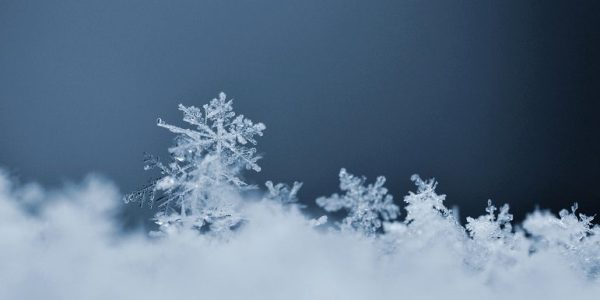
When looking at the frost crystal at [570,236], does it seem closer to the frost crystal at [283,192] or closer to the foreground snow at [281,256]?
the foreground snow at [281,256]

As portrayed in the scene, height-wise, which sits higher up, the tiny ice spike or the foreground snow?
the tiny ice spike

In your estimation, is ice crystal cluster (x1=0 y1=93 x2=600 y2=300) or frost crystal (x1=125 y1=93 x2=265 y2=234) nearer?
ice crystal cluster (x1=0 y1=93 x2=600 y2=300)

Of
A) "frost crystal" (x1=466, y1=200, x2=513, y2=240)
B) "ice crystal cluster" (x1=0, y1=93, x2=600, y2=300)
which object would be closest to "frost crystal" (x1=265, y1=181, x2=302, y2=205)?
"ice crystal cluster" (x1=0, y1=93, x2=600, y2=300)

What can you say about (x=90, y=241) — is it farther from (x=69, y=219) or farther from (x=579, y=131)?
(x=579, y=131)

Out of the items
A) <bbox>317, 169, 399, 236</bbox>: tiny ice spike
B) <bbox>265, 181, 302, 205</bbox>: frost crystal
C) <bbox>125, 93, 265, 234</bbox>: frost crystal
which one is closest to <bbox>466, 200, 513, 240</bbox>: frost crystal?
<bbox>317, 169, 399, 236</bbox>: tiny ice spike

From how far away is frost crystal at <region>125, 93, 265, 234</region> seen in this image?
1775 millimetres

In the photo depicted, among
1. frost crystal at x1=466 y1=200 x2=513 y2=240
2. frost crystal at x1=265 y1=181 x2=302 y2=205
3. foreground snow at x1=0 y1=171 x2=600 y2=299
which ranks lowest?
foreground snow at x1=0 y1=171 x2=600 y2=299

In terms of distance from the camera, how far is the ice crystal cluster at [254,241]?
1478 millimetres

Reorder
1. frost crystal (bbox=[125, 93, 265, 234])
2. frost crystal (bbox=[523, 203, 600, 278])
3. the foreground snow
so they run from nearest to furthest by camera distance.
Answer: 1. the foreground snow
2. frost crystal (bbox=[125, 93, 265, 234])
3. frost crystal (bbox=[523, 203, 600, 278])

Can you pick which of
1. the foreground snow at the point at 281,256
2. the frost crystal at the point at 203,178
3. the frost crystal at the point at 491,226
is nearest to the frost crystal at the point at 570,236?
the foreground snow at the point at 281,256

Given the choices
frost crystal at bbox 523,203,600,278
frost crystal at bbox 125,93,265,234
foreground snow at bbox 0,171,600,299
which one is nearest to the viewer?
foreground snow at bbox 0,171,600,299

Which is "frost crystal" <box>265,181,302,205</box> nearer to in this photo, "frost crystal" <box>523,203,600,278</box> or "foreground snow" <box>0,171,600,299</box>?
"foreground snow" <box>0,171,600,299</box>

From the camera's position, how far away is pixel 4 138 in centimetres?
1013

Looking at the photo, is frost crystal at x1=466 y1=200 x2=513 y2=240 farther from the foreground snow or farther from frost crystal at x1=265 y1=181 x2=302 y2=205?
frost crystal at x1=265 y1=181 x2=302 y2=205
